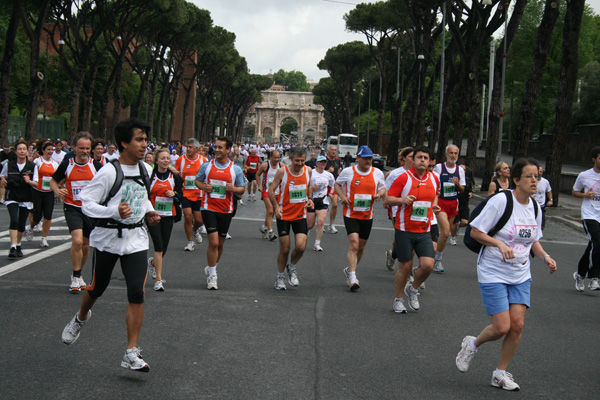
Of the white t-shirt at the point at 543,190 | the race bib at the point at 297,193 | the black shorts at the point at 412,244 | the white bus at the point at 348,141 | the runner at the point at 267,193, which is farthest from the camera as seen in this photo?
the white bus at the point at 348,141

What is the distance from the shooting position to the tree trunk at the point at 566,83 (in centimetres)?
2106

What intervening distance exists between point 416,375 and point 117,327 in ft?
8.62

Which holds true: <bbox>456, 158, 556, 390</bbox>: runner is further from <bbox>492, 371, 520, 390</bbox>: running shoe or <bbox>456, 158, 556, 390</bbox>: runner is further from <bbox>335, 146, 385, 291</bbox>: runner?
<bbox>335, 146, 385, 291</bbox>: runner

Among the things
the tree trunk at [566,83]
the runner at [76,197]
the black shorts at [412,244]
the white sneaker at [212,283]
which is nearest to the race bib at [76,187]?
the runner at [76,197]

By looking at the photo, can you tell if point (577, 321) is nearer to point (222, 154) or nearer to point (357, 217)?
point (357, 217)

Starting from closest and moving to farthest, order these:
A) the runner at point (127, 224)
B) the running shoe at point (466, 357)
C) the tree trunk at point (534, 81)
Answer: the runner at point (127, 224), the running shoe at point (466, 357), the tree trunk at point (534, 81)

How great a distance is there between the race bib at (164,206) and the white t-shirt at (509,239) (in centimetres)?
426

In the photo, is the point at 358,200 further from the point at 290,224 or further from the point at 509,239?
the point at 509,239

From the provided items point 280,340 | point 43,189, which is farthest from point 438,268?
point 43,189

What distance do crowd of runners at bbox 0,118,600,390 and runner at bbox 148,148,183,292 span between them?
1 centimetres

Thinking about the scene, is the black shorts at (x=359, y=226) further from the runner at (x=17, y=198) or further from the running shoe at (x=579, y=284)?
the runner at (x=17, y=198)

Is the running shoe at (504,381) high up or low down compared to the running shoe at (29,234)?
up

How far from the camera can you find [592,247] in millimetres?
9180

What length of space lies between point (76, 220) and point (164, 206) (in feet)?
3.32
